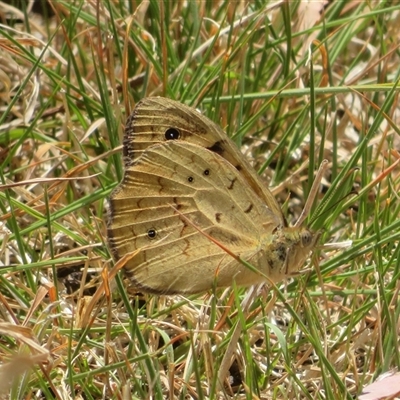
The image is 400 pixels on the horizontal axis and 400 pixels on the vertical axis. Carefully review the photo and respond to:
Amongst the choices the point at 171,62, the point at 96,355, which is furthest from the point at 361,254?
the point at 171,62

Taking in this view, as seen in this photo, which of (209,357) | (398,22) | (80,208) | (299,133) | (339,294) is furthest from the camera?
(398,22)

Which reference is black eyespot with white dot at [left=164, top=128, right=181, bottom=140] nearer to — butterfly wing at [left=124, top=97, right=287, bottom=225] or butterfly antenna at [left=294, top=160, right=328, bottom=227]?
butterfly wing at [left=124, top=97, right=287, bottom=225]

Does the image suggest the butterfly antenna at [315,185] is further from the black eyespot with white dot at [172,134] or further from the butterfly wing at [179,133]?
the black eyespot with white dot at [172,134]

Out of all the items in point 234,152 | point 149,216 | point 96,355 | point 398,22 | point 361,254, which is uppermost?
point 398,22

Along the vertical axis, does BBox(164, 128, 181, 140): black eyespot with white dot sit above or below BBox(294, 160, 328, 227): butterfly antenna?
above

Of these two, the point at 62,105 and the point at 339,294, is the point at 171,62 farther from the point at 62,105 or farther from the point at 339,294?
the point at 339,294

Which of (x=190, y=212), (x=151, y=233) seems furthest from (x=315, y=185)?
(x=151, y=233)

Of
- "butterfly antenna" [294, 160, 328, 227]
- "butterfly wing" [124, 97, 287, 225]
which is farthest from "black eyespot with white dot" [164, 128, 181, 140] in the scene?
"butterfly antenna" [294, 160, 328, 227]
